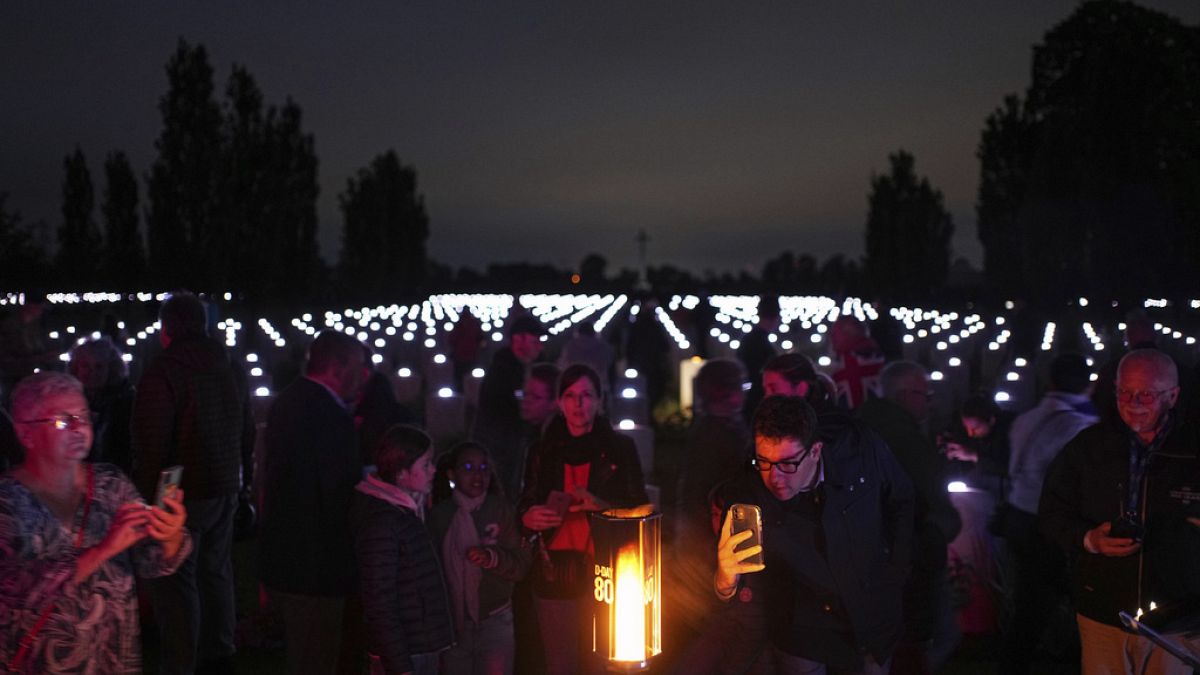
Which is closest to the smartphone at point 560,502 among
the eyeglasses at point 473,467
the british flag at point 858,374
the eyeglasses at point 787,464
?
the eyeglasses at point 473,467

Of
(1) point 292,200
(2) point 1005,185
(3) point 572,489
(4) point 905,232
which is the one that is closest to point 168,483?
(3) point 572,489

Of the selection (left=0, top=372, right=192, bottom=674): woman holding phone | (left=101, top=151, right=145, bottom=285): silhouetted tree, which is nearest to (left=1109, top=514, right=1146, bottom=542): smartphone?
(left=0, top=372, right=192, bottom=674): woman holding phone

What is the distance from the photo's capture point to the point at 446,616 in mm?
4508

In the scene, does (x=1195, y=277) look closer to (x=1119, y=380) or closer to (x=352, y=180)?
(x=1119, y=380)

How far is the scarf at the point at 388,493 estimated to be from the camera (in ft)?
14.6

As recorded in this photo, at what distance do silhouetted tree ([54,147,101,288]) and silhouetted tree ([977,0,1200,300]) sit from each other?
30292mm

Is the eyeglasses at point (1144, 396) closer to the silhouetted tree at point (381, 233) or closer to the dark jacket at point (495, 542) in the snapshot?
the dark jacket at point (495, 542)

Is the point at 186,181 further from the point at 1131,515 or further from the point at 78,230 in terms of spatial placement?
the point at 1131,515

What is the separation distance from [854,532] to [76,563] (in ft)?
7.51

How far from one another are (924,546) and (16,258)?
1206 inches

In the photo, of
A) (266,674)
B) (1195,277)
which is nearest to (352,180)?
(1195,277)

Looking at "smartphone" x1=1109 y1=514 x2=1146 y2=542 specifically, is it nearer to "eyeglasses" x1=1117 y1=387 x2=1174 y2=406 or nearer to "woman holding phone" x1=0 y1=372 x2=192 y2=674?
"eyeglasses" x1=1117 y1=387 x2=1174 y2=406

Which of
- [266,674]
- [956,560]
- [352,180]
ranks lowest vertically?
[266,674]

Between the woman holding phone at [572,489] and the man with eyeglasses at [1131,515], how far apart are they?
174cm
